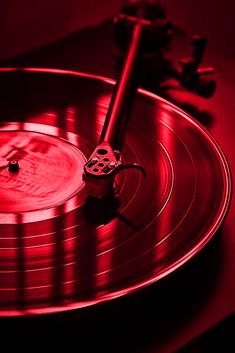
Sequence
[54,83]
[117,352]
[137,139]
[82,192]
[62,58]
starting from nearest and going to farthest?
[117,352]
[82,192]
[137,139]
[54,83]
[62,58]

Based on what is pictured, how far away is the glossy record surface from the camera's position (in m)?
0.61

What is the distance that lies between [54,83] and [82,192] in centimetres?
30

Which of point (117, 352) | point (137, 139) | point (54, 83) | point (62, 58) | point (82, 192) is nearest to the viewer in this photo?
point (117, 352)

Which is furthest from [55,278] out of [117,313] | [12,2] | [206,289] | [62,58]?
[12,2]

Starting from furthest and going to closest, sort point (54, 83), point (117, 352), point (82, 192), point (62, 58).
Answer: point (62, 58) → point (54, 83) → point (82, 192) → point (117, 352)

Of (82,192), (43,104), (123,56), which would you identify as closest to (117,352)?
(82,192)

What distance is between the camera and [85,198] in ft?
2.39

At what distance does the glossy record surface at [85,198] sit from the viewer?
24.0 inches

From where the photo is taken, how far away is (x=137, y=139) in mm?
854

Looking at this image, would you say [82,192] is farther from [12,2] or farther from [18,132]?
[12,2]

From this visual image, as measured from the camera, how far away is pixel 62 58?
114 cm

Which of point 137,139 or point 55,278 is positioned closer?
point 55,278

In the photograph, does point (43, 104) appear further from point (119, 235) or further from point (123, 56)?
point (119, 235)

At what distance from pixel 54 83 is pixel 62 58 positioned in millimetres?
176
